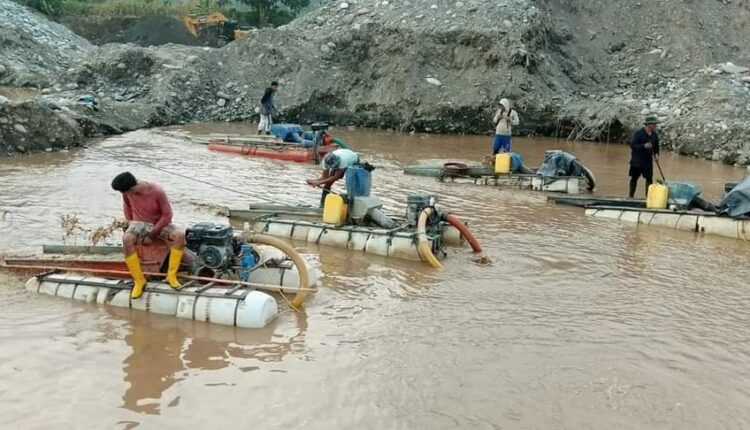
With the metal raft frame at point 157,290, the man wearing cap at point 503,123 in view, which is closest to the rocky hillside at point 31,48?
the man wearing cap at point 503,123

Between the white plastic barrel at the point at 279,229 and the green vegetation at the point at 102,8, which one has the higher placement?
the green vegetation at the point at 102,8

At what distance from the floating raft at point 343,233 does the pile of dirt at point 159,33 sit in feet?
100

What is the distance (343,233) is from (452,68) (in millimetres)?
18424

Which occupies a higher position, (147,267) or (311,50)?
(311,50)

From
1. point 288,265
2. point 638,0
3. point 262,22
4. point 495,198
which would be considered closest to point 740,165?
point 495,198

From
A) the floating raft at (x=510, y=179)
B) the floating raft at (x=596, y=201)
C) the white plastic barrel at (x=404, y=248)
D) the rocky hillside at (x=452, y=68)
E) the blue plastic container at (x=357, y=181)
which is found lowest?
the white plastic barrel at (x=404, y=248)

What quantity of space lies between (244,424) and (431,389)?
1517 millimetres

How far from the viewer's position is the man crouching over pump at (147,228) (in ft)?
23.1

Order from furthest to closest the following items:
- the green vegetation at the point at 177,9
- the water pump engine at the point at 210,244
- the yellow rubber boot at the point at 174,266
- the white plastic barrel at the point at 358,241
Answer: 1. the green vegetation at the point at 177,9
2. the white plastic barrel at the point at 358,241
3. the water pump engine at the point at 210,244
4. the yellow rubber boot at the point at 174,266

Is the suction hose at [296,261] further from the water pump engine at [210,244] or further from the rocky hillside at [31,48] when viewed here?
the rocky hillside at [31,48]

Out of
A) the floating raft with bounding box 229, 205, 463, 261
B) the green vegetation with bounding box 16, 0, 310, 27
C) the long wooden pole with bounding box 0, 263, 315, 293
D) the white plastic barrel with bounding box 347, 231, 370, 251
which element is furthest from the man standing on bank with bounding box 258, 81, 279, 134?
the green vegetation with bounding box 16, 0, 310, 27

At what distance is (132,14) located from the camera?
44.9 m

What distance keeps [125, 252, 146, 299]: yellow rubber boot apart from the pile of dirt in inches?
1328

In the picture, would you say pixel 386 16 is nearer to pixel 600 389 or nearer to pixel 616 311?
pixel 616 311
